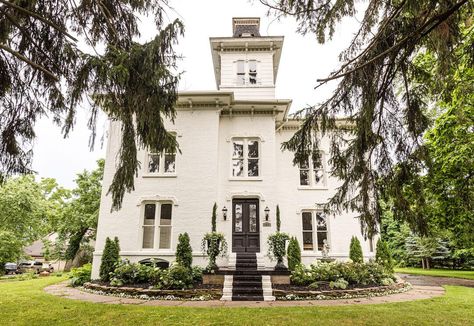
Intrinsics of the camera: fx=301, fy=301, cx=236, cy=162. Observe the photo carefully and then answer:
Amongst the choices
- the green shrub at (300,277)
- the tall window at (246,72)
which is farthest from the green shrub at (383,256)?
the tall window at (246,72)

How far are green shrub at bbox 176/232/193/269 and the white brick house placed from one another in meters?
0.48

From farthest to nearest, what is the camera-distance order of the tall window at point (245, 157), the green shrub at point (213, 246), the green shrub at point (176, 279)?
the tall window at point (245, 157)
the green shrub at point (213, 246)
the green shrub at point (176, 279)

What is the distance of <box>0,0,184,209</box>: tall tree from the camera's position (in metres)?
4.42

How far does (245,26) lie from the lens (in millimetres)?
16922

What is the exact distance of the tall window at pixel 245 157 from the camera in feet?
44.0

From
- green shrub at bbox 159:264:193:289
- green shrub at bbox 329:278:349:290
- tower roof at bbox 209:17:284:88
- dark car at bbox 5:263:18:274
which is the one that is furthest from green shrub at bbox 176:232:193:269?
dark car at bbox 5:263:18:274

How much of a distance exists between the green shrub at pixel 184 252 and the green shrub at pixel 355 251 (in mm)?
6794

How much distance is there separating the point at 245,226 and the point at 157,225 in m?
3.67

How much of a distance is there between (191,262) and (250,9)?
30.0ft

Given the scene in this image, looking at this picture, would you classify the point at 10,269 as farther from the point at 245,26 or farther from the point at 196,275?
the point at 245,26

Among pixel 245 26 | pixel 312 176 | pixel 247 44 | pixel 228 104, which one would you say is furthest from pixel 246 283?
pixel 245 26

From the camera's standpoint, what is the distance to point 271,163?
13164 millimetres

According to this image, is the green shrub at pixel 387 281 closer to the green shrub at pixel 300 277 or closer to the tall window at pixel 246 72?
the green shrub at pixel 300 277

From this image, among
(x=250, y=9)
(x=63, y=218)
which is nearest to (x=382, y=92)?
(x=250, y=9)
